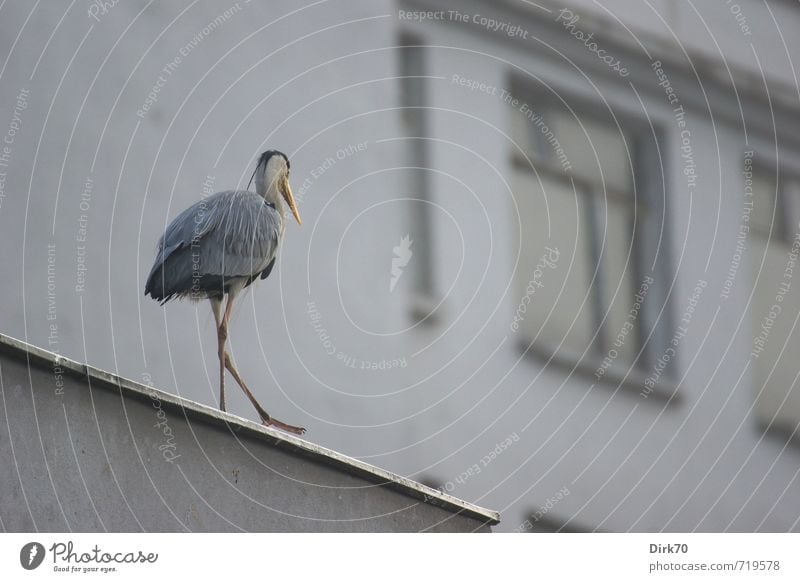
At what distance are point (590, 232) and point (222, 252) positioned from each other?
136cm

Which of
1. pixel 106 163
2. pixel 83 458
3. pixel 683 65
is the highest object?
pixel 683 65

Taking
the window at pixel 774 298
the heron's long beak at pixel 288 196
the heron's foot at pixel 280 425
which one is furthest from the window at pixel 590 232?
the heron's foot at pixel 280 425

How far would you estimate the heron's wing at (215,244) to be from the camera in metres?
3.52

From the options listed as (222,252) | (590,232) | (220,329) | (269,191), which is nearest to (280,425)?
(220,329)

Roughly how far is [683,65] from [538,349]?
100 cm

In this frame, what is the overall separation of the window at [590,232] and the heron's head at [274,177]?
0.84 meters

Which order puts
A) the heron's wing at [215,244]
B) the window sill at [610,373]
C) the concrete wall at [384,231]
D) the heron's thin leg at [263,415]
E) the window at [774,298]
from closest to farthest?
the heron's wing at [215,244] → the heron's thin leg at [263,415] → the concrete wall at [384,231] → the window sill at [610,373] → the window at [774,298]

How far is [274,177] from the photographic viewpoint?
12.4ft

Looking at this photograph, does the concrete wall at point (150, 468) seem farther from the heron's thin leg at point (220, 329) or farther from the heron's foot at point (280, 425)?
the heron's thin leg at point (220, 329)

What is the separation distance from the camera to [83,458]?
2.77 meters

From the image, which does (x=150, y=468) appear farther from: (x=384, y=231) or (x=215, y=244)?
(x=384, y=231)

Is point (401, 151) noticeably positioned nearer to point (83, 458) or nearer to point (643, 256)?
point (643, 256)

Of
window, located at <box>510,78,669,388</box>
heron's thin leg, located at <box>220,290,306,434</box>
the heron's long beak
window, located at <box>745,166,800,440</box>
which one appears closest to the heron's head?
the heron's long beak
